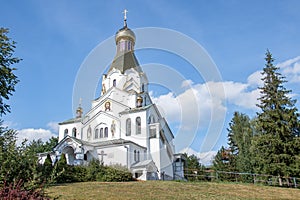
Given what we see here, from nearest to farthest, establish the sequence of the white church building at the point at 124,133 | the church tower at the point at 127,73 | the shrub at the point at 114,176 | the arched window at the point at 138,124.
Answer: the shrub at the point at 114,176 < the white church building at the point at 124,133 < the arched window at the point at 138,124 < the church tower at the point at 127,73

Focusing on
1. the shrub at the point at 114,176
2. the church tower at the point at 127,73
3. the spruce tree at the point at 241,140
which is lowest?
the shrub at the point at 114,176

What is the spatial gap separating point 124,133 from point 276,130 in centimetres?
1521

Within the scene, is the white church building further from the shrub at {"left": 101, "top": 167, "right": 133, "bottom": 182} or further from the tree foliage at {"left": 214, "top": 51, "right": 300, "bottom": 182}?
the tree foliage at {"left": 214, "top": 51, "right": 300, "bottom": 182}

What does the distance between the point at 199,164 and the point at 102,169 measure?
1470 inches

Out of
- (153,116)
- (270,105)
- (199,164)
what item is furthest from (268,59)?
(199,164)

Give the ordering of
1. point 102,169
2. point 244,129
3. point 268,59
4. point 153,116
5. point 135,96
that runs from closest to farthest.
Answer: point 102,169 → point 268,59 → point 153,116 → point 135,96 → point 244,129

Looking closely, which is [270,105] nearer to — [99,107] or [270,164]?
[270,164]

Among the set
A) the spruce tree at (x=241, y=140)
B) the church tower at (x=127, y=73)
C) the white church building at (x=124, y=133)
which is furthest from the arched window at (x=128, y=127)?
the spruce tree at (x=241, y=140)

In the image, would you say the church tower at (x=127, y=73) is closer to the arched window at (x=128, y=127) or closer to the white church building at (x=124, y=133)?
the white church building at (x=124, y=133)

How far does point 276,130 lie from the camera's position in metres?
23.9

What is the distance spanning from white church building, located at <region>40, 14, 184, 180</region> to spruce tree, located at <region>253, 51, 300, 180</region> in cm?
1000

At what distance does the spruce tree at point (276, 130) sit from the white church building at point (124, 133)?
32.8 ft

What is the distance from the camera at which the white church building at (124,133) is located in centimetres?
2736

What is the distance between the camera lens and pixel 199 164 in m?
54.7
